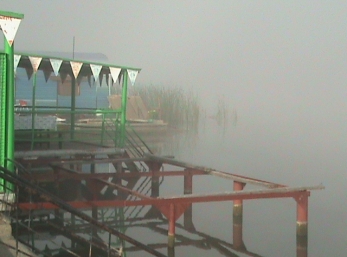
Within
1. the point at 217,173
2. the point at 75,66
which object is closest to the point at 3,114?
the point at 75,66

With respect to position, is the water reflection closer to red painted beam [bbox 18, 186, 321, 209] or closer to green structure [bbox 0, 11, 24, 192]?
red painted beam [bbox 18, 186, 321, 209]

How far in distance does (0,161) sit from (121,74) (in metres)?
6.05

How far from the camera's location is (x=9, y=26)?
7.30 metres

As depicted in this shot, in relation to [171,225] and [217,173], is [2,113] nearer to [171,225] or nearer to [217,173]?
[171,225]

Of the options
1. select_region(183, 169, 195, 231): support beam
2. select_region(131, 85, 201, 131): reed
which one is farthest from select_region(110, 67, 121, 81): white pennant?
select_region(131, 85, 201, 131): reed

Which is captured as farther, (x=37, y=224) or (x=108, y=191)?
(x=108, y=191)

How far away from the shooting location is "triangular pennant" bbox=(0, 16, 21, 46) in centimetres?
726

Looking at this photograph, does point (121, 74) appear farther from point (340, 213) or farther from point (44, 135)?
point (340, 213)

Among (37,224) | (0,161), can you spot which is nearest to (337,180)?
(37,224)

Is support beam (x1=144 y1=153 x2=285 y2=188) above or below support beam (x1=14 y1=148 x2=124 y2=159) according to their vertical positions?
below

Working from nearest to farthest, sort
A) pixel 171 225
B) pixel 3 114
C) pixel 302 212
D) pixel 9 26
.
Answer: pixel 9 26 < pixel 3 114 < pixel 171 225 < pixel 302 212

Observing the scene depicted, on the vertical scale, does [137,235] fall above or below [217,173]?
below

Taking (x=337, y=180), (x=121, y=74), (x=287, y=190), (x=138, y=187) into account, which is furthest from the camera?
(x=337, y=180)

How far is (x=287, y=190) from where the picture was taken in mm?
9359
